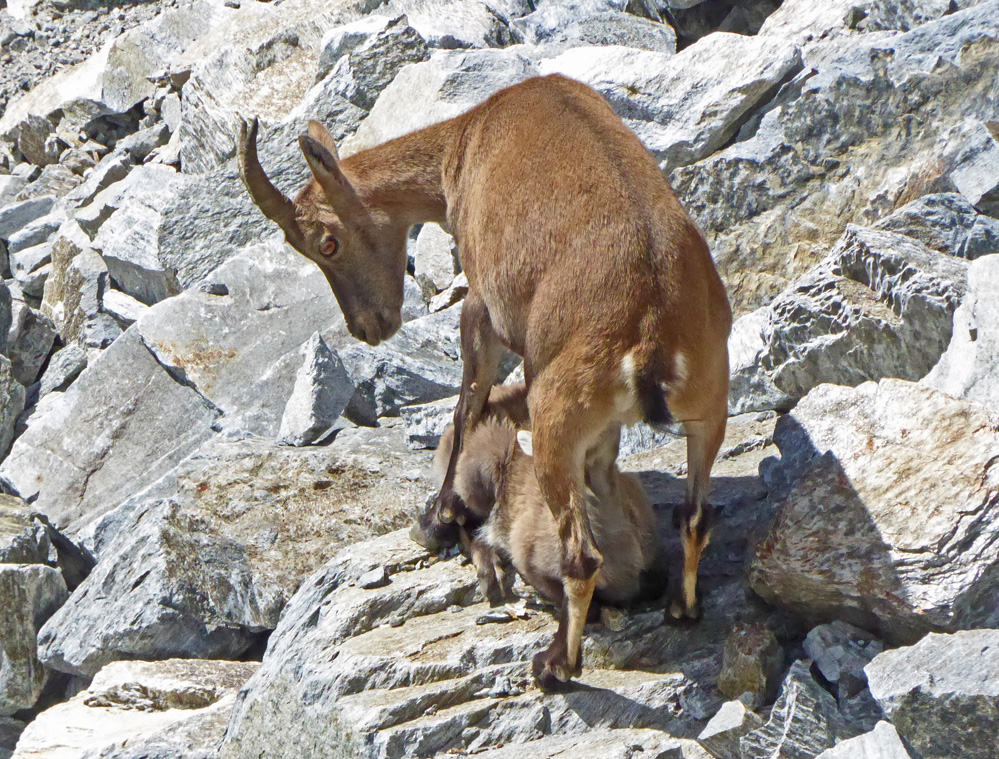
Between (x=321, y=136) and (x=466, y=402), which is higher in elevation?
(x=321, y=136)

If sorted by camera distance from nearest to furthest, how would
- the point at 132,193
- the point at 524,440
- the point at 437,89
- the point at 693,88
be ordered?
the point at 524,440 < the point at 693,88 < the point at 437,89 < the point at 132,193

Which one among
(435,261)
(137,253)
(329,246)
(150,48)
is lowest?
(435,261)

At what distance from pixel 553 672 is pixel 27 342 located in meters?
8.99

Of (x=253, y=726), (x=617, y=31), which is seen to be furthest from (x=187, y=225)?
(x=253, y=726)

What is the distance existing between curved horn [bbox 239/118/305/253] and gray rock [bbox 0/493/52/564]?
3.10 metres

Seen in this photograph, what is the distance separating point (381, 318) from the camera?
6.74 m

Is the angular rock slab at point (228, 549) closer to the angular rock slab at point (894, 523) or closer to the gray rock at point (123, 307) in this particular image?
the angular rock slab at point (894, 523)

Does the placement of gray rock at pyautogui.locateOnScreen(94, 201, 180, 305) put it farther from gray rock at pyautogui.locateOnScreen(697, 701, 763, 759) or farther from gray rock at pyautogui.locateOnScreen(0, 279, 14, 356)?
gray rock at pyautogui.locateOnScreen(697, 701, 763, 759)

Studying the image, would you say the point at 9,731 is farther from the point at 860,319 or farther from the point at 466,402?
the point at 860,319

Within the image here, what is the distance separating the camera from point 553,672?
4.40 metres

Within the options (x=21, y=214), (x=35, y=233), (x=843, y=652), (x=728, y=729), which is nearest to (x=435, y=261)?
(x=843, y=652)

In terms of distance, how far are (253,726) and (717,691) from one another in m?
2.04

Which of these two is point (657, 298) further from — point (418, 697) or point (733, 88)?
point (733, 88)

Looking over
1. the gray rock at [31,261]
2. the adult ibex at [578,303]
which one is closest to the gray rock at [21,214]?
the gray rock at [31,261]
